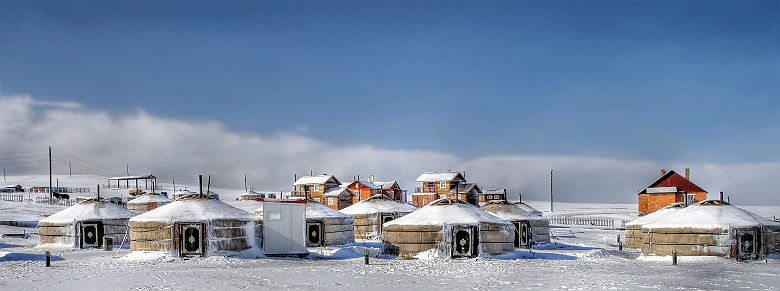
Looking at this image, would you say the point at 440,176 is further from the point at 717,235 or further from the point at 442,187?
the point at 717,235

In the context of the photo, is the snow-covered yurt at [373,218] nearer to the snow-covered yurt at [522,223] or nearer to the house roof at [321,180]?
the snow-covered yurt at [522,223]

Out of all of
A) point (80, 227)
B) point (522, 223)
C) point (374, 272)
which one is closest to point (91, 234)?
point (80, 227)

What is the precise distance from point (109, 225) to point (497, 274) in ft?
80.9

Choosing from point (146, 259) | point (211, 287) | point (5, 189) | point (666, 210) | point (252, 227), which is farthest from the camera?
point (5, 189)

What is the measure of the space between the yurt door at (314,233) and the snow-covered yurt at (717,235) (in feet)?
53.2

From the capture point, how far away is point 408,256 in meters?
29.8

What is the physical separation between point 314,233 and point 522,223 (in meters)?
11.5

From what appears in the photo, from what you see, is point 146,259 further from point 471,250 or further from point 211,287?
point 471,250

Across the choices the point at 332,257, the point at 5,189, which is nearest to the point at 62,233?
the point at 332,257

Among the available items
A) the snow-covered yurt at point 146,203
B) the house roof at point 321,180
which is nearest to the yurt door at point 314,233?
the snow-covered yurt at point 146,203

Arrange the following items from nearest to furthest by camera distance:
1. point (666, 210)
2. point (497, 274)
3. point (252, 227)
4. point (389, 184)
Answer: point (497, 274) → point (252, 227) → point (666, 210) → point (389, 184)

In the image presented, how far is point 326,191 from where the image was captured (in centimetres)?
7056

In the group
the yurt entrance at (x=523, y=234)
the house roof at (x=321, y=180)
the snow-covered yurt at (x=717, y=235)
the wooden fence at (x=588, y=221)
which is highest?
the house roof at (x=321, y=180)

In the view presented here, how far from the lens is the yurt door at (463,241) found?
97.0 ft
